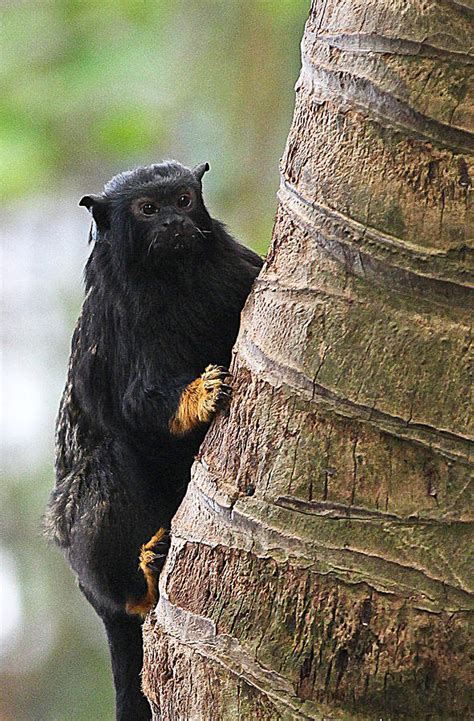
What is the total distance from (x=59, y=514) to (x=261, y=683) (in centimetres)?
118

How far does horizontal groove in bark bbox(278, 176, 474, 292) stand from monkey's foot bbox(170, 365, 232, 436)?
0.32 metres

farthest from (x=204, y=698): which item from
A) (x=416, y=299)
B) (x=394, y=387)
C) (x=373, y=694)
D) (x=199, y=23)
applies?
(x=199, y=23)

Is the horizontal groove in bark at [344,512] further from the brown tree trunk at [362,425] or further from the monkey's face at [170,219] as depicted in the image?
the monkey's face at [170,219]

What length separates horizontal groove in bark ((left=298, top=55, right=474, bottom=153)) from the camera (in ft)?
4.60

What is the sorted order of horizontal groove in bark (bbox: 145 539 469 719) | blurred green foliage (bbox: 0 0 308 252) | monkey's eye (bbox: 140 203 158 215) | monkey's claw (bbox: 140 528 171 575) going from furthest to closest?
blurred green foliage (bbox: 0 0 308 252) < monkey's eye (bbox: 140 203 158 215) < monkey's claw (bbox: 140 528 171 575) < horizontal groove in bark (bbox: 145 539 469 719)

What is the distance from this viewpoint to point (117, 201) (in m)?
2.47

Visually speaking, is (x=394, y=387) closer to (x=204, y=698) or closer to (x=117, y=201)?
(x=204, y=698)

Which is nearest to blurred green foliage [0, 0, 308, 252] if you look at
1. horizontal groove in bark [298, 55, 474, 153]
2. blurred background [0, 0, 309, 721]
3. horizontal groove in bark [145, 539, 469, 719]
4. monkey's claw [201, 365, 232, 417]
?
blurred background [0, 0, 309, 721]

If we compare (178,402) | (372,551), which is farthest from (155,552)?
(372,551)

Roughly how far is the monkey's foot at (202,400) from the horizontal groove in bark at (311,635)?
0.85 feet

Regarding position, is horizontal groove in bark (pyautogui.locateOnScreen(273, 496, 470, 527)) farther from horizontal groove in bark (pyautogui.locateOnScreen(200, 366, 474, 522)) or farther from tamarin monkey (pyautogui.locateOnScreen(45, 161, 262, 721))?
tamarin monkey (pyautogui.locateOnScreen(45, 161, 262, 721))

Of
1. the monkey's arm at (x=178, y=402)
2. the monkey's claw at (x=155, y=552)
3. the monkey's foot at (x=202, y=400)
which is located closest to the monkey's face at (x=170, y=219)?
the monkey's arm at (x=178, y=402)

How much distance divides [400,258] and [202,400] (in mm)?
527

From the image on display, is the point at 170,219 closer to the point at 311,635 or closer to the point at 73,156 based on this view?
the point at 311,635
